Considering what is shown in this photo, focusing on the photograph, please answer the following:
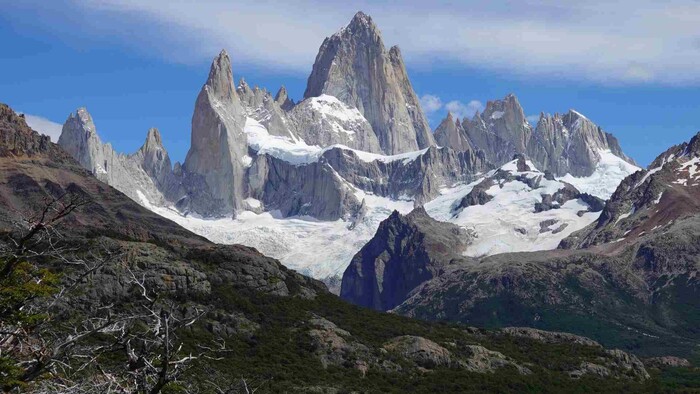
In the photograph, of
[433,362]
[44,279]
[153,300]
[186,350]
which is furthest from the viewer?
[433,362]

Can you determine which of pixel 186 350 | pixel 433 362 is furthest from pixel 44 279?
pixel 433 362

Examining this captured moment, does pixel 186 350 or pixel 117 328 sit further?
pixel 186 350

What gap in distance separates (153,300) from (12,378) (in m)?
4.55

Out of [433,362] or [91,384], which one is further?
[433,362]

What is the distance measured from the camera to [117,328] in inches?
1119

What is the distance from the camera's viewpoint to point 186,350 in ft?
484

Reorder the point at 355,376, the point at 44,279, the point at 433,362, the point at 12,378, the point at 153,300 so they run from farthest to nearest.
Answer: the point at 433,362, the point at 355,376, the point at 44,279, the point at 12,378, the point at 153,300

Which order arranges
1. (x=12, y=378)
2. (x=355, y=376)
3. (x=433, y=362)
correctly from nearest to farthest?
(x=12, y=378) < (x=355, y=376) < (x=433, y=362)

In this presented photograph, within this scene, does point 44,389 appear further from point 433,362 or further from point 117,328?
point 433,362

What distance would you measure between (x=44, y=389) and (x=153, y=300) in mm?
3921

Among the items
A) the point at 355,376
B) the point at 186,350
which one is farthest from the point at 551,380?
the point at 186,350

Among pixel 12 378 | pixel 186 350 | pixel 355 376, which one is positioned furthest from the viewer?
pixel 355 376

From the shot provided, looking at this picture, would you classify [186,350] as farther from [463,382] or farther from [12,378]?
[12,378]

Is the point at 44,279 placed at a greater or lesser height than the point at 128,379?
greater
